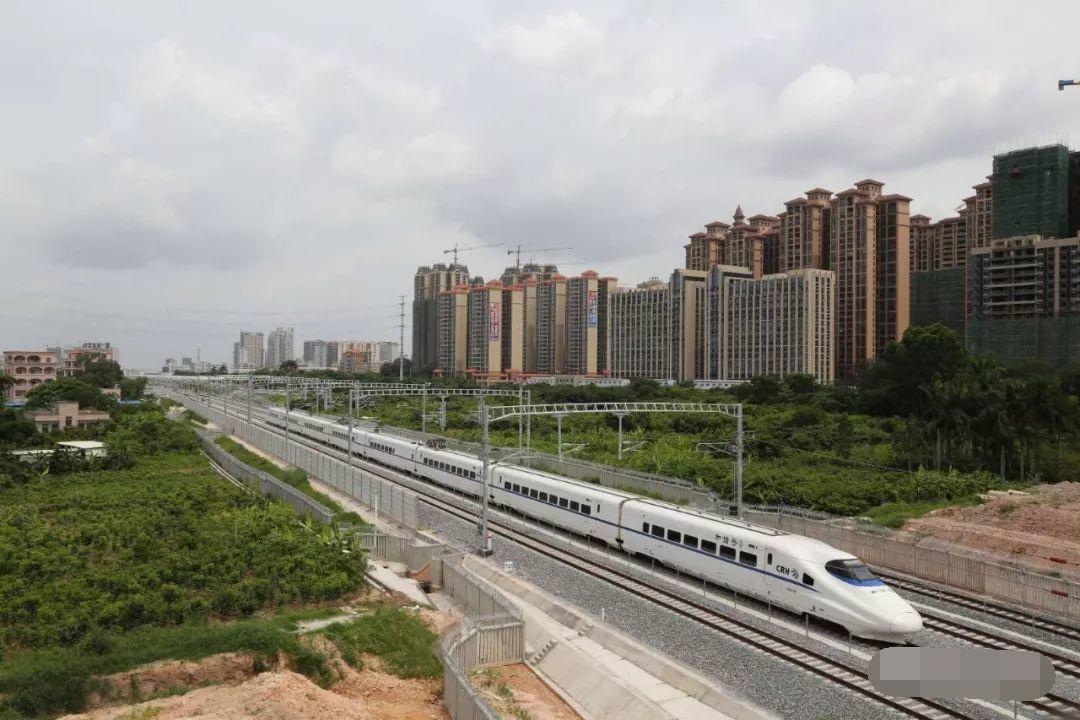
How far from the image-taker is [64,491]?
132ft

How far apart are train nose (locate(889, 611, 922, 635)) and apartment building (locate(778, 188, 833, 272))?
100 metres

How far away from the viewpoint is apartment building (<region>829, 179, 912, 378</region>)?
354ft

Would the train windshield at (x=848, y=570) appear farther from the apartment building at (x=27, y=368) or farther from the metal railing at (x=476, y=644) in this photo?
the apartment building at (x=27, y=368)

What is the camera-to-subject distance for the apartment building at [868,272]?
354 feet

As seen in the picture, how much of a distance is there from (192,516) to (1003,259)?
85.7 metres

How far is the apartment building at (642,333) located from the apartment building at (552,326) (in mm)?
15311

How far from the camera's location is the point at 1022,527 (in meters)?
30.5

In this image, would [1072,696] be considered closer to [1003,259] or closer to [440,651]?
[440,651]

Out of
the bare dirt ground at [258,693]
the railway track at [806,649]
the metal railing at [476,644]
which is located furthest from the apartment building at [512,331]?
the bare dirt ground at [258,693]

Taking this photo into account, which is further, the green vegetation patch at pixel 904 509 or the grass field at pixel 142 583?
the green vegetation patch at pixel 904 509

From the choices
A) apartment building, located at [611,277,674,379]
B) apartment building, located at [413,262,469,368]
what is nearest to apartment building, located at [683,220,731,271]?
apartment building, located at [611,277,674,379]

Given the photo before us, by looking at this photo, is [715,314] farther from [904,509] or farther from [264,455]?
Answer: [904,509]

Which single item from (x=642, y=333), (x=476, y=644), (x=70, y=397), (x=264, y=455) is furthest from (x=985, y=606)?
(x=642, y=333)

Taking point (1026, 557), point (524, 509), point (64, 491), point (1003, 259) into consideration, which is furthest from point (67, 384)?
point (1003, 259)
